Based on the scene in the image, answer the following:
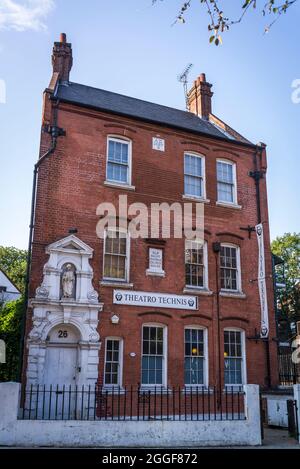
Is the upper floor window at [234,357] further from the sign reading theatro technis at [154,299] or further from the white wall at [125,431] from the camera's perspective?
the white wall at [125,431]

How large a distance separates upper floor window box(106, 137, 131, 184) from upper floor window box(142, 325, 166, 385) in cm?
555

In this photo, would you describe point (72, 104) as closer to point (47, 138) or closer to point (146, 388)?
point (47, 138)

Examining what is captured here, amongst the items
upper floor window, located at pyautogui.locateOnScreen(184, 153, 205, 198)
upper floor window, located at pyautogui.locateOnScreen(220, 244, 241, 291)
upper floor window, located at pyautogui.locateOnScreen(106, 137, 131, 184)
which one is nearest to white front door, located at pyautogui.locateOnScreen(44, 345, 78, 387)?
upper floor window, located at pyautogui.locateOnScreen(106, 137, 131, 184)

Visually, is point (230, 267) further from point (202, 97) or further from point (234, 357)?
point (202, 97)

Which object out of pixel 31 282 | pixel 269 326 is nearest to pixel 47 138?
pixel 31 282

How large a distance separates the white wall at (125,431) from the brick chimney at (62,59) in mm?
13752

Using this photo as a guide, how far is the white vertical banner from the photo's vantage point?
17.2 m

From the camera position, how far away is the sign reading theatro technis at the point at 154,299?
15352mm

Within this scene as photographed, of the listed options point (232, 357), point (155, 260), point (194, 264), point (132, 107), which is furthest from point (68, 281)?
point (132, 107)

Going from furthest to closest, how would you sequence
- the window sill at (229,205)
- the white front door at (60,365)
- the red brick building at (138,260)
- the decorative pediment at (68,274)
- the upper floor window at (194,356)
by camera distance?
the window sill at (229,205)
the upper floor window at (194,356)
the red brick building at (138,260)
the decorative pediment at (68,274)
the white front door at (60,365)

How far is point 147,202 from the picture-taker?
1689cm

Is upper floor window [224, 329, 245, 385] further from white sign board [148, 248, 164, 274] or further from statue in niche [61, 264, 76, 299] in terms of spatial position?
statue in niche [61, 264, 76, 299]

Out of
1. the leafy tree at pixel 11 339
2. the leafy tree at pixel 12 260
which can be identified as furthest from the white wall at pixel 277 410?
the leafy tree at pixel 12 260

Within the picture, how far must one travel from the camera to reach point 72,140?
16.1 metres
